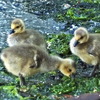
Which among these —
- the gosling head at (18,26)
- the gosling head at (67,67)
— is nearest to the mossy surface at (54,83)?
the gosling head at (67,67)

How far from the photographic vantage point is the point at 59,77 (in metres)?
6.29

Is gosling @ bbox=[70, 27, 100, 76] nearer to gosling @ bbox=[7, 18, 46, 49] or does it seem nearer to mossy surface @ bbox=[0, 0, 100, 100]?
mossy surface @ bbox=[0, 0, 100, 100]

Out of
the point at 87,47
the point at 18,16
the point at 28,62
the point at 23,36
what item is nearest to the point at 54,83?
the point at 28,62

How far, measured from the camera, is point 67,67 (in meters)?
6.10

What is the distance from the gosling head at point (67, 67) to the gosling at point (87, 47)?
0.77ft

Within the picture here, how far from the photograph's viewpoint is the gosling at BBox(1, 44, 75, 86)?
5.90 metres

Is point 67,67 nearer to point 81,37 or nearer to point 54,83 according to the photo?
point 54,83

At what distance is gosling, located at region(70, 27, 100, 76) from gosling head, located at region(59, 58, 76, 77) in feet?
0.77

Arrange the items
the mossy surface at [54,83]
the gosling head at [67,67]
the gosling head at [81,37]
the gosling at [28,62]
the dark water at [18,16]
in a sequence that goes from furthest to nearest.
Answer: the dark water at [18,16]
the gosling head at [81,37]
the gosling head at [67,67]
the gosling at [28,62]
the mossy surface at [54,83]

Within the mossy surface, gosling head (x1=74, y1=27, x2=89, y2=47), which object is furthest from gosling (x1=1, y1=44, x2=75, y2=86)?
gosling head (x1=74, y1=27, x2=89, y2=47)

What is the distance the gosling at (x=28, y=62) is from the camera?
590 cm

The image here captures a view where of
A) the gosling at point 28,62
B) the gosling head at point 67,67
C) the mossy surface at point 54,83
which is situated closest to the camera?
the mossy surface at point 54,83

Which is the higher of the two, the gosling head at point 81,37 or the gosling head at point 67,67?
the gosling head at point 81,37

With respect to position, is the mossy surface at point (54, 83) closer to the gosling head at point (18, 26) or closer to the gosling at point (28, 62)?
the gosling at point (28, 62)
